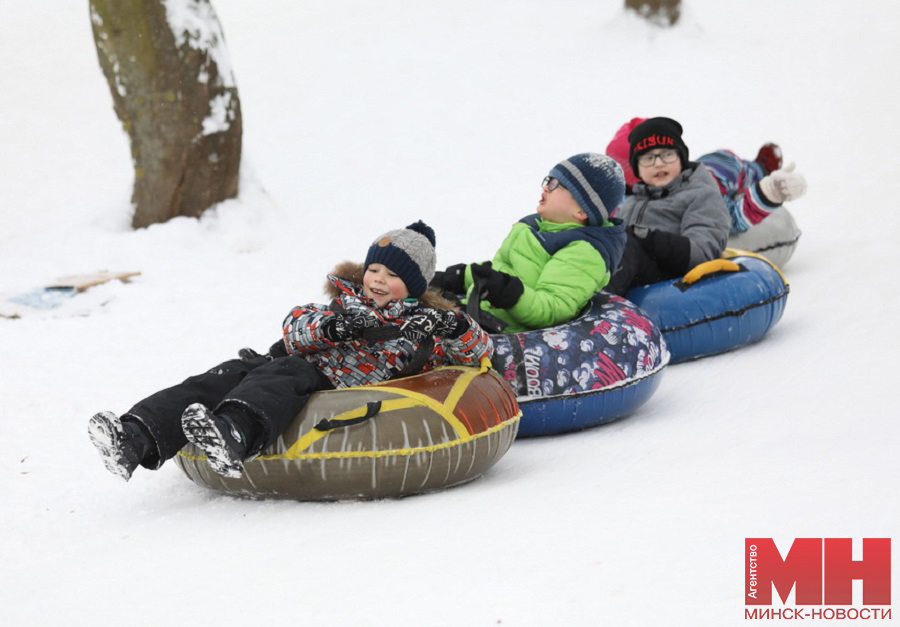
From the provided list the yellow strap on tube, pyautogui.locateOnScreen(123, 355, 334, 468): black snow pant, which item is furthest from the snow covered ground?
the yellow strap on tube

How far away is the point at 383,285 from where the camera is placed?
3980 millimetres

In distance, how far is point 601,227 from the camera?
16.2 ft

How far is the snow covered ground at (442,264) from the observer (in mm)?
2832

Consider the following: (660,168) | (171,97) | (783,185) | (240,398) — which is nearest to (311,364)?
(240,398)

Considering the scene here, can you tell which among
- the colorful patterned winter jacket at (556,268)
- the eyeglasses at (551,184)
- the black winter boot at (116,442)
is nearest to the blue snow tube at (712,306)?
the colorful patterned winter jacket at (556,268)

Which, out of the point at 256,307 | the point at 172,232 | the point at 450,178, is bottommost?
the point at 256,307

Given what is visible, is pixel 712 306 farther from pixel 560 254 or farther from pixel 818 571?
pixel 818 571

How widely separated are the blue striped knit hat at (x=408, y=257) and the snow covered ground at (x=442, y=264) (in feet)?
2.51

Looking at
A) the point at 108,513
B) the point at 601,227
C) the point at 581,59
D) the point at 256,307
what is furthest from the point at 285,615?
the point at 581,59

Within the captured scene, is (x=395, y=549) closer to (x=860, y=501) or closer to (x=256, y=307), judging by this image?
(x=860, y=501)

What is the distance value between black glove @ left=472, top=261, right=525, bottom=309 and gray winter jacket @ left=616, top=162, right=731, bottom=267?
1677mm

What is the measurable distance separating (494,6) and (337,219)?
21.6ft

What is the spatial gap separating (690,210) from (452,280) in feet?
5.78

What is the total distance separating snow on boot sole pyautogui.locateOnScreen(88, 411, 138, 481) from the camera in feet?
11.2
